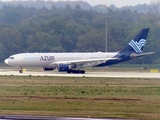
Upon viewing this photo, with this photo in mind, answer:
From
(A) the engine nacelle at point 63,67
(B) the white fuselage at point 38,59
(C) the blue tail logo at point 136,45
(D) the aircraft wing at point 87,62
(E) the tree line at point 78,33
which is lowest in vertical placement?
(A) the engine nacelle at point 63,67

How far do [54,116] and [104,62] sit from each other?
171ft

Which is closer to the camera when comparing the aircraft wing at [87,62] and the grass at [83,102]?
the grass at [83,102]

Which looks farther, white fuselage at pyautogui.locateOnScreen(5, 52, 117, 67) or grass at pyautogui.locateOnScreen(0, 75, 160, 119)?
white fuselage at pyautogui.locateOnScreen(5, 52, 117, 67)

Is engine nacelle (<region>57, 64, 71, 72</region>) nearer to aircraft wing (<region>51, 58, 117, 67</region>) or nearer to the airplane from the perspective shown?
the airplane

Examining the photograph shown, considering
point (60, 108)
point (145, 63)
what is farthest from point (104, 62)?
point (60, 108)

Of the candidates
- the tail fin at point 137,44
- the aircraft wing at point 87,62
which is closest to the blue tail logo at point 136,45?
the tail fin at point 137,44

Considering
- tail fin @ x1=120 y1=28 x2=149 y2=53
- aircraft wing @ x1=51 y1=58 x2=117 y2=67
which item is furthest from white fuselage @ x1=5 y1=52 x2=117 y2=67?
tail fin @ x1=120 y1=28 x2=149 y2=53

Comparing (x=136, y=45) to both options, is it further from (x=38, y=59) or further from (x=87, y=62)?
(x=38, y=59)

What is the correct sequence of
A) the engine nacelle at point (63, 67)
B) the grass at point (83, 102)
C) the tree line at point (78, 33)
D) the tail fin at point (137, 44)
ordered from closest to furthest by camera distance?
the grass at point (83, 102) < the engine nacelle at point (63, 67) < the tail fin at point (137, 44) < the tree line at point (78, 33)

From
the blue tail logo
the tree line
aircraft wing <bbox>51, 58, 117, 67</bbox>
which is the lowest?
aircraft wing <bbox>51, 58, 117, 67</bbox>

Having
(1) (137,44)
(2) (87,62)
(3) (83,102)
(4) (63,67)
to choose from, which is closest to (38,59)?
(4) (63,67)

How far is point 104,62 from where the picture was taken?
79875 mm

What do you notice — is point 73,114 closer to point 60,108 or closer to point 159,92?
point 60,108

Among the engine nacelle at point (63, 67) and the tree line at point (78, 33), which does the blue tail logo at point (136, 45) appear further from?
the tree line at point (78, 33)
